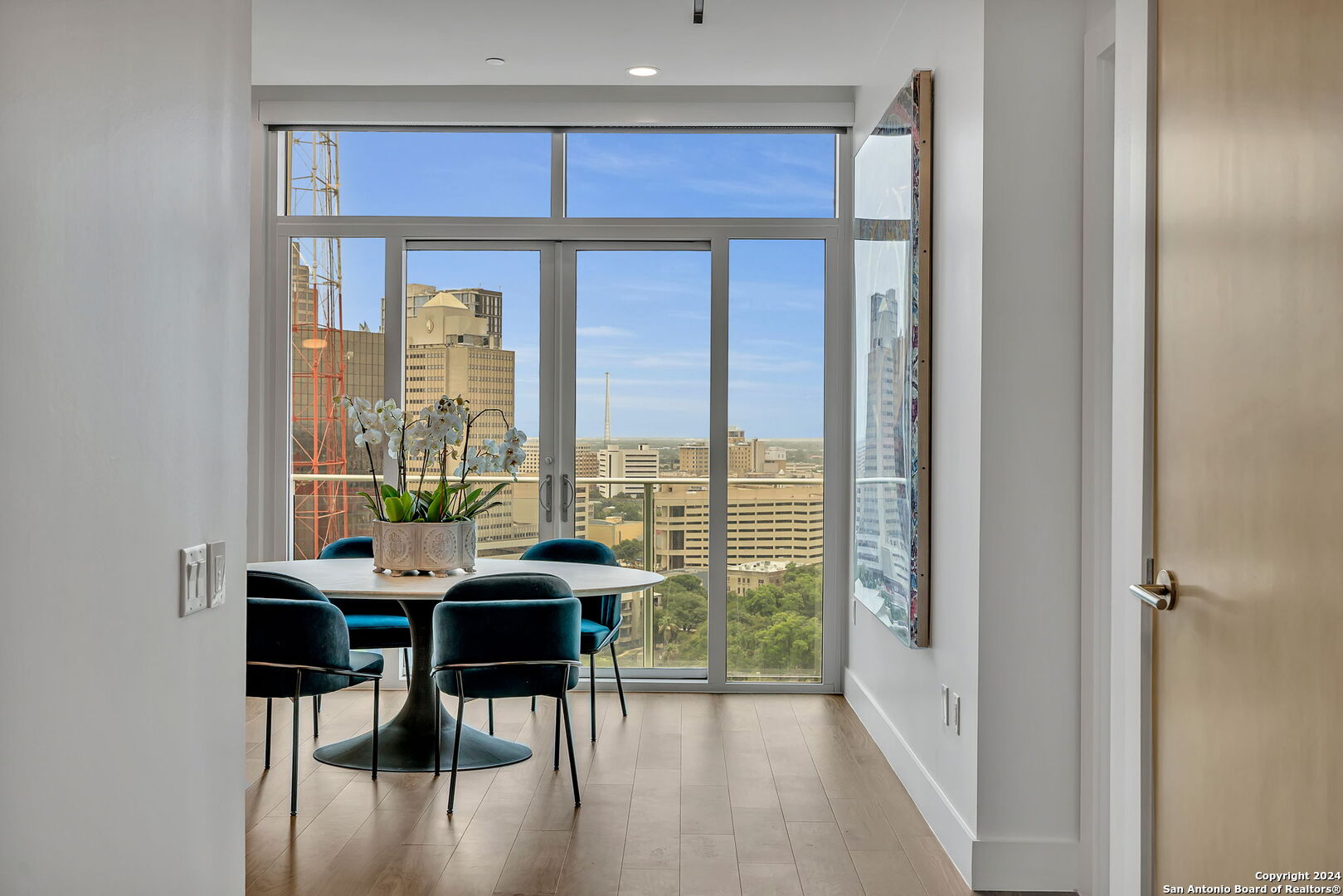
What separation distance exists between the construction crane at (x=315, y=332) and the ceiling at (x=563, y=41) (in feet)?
1.30

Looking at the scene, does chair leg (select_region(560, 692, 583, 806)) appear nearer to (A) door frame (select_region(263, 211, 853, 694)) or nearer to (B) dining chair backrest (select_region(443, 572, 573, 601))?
(B) dining chair backrest (select_region(443, 572, 573, 601))

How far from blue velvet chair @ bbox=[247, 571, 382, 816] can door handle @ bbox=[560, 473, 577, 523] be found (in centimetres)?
185

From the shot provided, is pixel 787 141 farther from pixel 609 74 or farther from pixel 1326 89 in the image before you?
pixel 1326 89

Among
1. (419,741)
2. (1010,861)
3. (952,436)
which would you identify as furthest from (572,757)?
(952,436)

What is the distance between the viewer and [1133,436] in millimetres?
1888

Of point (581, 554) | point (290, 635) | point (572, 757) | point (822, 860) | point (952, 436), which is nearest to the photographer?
point (822, 860)

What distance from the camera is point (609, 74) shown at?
4648mm

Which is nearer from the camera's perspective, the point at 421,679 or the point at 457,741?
the point at 457,741

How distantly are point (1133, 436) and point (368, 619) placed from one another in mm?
3363

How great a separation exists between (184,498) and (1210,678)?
5.04ft

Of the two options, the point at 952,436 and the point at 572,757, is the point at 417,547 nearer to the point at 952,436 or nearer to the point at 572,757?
the point at 572,757

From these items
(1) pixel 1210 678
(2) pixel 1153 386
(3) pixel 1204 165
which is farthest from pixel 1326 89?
(1) pixel 1210 678

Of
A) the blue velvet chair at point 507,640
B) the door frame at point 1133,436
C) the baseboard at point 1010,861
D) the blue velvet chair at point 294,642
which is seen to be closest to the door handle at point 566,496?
the blue velvet chair at point 507,640

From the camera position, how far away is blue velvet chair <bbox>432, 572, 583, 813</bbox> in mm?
3281
